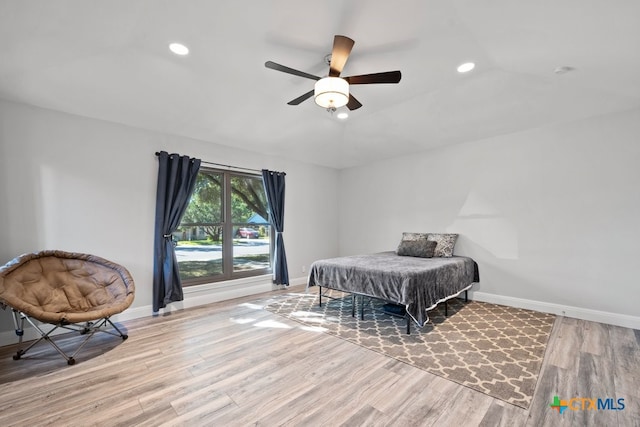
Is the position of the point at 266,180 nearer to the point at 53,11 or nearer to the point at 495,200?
the point at 53,11

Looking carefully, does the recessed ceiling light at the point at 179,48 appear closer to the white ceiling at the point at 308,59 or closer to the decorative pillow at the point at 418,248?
the white ceiling at the point at 308,59

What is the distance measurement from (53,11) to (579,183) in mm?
5651

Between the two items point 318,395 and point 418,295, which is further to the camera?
point 418,295

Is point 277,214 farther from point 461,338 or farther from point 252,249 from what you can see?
point 461,338

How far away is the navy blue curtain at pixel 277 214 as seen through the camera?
17.0 feet

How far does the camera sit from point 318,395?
206 cm

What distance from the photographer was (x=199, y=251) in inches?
179

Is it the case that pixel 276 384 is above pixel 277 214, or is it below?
below

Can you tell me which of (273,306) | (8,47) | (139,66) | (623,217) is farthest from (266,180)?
(623,217)

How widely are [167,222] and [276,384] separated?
2.80 meters

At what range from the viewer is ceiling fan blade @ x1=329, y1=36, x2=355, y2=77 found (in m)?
1.99

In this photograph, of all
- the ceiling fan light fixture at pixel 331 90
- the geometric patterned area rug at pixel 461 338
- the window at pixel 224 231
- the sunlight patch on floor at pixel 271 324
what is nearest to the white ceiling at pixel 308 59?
the ceiling fan light fixture at pixel 331 90

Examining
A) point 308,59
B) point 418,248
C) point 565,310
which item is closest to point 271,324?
point 418,248

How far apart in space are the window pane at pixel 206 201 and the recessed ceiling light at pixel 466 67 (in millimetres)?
3726
